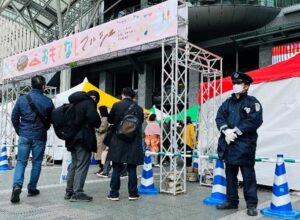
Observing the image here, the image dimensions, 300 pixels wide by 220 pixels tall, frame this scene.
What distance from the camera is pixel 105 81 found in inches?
1056

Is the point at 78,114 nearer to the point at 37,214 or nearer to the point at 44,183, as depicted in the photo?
the point at 37,214

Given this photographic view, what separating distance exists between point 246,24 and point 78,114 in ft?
48.8

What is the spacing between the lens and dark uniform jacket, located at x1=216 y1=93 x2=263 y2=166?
4.97 metres

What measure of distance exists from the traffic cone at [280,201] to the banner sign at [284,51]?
12767 millimetres

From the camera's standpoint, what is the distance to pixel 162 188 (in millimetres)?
7121

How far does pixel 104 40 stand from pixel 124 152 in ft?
12.4

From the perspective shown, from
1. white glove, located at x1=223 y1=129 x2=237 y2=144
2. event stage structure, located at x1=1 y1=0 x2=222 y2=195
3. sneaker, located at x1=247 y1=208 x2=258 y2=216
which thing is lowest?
sneaker, located at x1=247 y1=208 x2=258 y2=216

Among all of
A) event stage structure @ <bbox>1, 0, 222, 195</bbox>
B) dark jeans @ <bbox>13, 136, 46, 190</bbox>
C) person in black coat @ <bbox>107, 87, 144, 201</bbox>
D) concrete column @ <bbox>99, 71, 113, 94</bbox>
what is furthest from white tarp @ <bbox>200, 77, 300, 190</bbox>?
concrete column @ <bbox>99, 71, 113, 94</bbox>

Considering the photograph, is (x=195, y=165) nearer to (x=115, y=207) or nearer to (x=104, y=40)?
(x=104, y=40)

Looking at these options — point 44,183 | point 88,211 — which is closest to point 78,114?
point 88,211

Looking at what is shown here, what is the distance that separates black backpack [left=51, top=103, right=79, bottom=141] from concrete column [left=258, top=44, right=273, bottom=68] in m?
14.9

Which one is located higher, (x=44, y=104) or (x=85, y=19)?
(x=85, y=19)

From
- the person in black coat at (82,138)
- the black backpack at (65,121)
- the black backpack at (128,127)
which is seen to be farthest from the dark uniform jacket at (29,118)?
the black backpack at (128,127)

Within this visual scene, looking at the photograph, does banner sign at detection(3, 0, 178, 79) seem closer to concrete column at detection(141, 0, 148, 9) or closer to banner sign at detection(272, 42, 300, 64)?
banner sign at detection(272, 42, 300, 64)
